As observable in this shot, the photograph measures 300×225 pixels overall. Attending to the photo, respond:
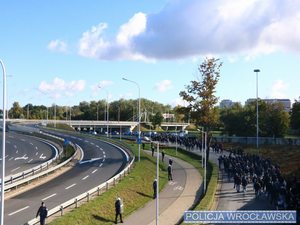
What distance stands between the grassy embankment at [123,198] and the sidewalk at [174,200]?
887 mm

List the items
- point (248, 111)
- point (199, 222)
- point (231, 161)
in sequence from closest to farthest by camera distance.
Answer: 1. point (199, 222)
2. point (231, 161)
3. point (248, 111)

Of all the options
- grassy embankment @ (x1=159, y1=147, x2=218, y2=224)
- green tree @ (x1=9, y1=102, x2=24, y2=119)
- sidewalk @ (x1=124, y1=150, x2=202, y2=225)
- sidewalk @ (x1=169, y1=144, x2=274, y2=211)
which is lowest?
sidewalk @ (x1=124, y1=150, x2=202, y2=225)

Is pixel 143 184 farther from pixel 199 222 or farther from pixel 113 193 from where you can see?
pixel 199 222

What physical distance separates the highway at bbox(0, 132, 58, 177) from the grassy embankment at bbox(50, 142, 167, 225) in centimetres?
1125

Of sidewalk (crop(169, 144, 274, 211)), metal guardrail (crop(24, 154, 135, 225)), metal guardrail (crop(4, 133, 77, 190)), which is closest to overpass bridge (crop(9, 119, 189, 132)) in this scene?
metal guardrail (crop(4, 133, 77, 190))

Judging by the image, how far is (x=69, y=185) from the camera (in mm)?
35719

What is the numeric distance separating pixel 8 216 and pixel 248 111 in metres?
59.9

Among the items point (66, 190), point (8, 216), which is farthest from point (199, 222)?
point (66, 190)

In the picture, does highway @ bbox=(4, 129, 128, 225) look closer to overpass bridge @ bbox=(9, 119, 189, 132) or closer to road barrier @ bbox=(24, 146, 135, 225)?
road barrier @ bbox=(24, 146, 135, 225)

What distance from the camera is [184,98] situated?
58.6 meters

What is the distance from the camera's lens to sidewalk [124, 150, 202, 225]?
28.3 meters

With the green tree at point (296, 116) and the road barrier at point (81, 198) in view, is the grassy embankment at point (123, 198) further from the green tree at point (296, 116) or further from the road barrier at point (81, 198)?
the green tree at point (296, 116)

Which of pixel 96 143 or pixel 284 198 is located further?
pixel 96 143

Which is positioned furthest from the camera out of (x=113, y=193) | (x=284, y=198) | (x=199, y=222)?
(x=113, y=193)
